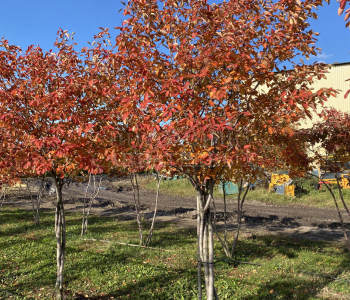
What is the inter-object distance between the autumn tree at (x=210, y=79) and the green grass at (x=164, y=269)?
1993 millimetres

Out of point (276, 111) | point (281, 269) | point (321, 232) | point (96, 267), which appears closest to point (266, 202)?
point (321, 232)

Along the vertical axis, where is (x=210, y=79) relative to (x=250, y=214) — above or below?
above

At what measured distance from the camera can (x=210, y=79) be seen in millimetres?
3574

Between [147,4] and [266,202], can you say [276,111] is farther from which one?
[266,202]

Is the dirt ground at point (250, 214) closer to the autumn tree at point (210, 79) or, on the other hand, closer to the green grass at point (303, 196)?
the green grass at point (303, 196)

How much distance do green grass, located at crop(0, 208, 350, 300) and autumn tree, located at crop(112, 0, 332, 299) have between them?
6.54ft

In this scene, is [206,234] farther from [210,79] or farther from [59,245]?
[59,245]

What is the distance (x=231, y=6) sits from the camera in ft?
12.1

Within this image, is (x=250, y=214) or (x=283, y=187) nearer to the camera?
(x=250, y=214)

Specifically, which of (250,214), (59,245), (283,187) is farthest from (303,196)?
(59,245)

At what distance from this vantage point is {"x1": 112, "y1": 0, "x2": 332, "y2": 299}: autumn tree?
311cm

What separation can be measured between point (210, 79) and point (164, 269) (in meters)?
4.34

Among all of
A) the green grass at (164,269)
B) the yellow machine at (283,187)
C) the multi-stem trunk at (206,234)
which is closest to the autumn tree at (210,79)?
the multi-stem trunk at (206,234)

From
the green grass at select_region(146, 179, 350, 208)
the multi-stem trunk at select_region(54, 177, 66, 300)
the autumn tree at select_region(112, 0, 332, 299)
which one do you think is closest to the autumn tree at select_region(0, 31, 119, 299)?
the multi-stem trunk at select_region(54, 177, 66, 300)
